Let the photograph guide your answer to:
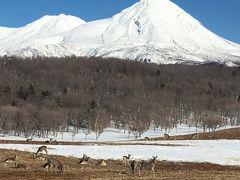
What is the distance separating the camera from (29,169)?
3247cm

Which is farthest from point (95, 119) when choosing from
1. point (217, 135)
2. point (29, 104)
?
point (217, 135)

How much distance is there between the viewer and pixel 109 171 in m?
32.5

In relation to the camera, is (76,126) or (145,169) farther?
(76,126)

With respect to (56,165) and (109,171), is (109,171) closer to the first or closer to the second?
(109,171)

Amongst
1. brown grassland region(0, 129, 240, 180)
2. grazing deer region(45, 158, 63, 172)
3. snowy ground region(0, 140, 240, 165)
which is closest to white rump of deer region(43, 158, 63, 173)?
grazing deer region(45, 158, 63, 172)

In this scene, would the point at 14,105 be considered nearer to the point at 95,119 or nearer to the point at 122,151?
the point at 95,119

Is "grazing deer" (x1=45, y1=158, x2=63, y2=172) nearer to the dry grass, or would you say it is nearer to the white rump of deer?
the white rump of deer

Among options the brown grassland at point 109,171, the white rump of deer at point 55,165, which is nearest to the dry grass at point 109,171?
the brown grassland at point 109,171

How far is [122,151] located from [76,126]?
125569 millimetres

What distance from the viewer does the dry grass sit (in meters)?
28.3

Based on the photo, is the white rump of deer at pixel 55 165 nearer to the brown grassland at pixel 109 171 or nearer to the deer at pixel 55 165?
the deer at pixel 55 165

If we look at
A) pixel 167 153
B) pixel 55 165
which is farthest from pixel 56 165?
pixel 167 153

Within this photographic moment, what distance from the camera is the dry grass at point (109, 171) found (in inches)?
1116

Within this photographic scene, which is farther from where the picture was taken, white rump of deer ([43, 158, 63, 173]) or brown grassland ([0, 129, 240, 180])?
white rump of deer ([43, 158, 63, 173])
